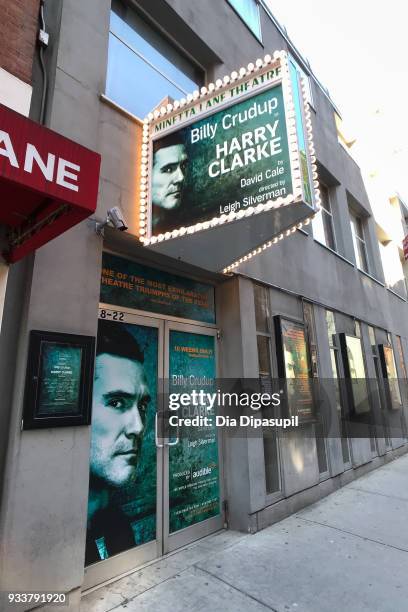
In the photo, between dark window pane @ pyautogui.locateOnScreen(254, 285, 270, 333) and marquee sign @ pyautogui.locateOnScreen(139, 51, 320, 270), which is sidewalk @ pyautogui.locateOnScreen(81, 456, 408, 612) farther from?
marquee sign @ pyautogui.locateOnScreen(139, 51, 320, 270)

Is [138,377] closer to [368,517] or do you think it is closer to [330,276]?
[368,517]

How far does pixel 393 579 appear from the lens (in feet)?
Result: 11.5

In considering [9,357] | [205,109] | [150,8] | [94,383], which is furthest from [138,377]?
[150,8]

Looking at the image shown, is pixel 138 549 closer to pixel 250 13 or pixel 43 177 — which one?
pixel 43 177

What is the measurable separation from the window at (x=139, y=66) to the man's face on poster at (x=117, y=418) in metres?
3.28

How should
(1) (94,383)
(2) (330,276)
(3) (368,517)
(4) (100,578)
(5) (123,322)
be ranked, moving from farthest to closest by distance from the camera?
(2) (330,276)
(3) (368,517)
(5) (123,322)
(1) (94,383)
(4) (100,578)

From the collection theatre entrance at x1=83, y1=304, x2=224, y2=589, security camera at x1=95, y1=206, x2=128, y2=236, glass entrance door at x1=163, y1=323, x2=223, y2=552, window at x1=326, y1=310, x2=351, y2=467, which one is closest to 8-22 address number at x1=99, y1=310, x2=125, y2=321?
theatre entrance at x1=83, y1=304, x2=224, y2=589

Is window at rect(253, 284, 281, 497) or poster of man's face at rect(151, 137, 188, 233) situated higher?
poster of man's face at rect(151, 137, 188, 233)

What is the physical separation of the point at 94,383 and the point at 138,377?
57 cm

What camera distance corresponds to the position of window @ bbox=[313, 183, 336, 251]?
8.37 metres

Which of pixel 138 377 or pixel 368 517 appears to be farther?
pixel 368 517

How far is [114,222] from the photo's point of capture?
11.9 feet

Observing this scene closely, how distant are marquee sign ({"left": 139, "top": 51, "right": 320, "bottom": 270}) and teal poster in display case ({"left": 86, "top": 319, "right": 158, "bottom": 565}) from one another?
47.6 inches

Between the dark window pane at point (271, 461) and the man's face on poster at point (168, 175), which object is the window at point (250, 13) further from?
the dark window pane at point (271, 461)
